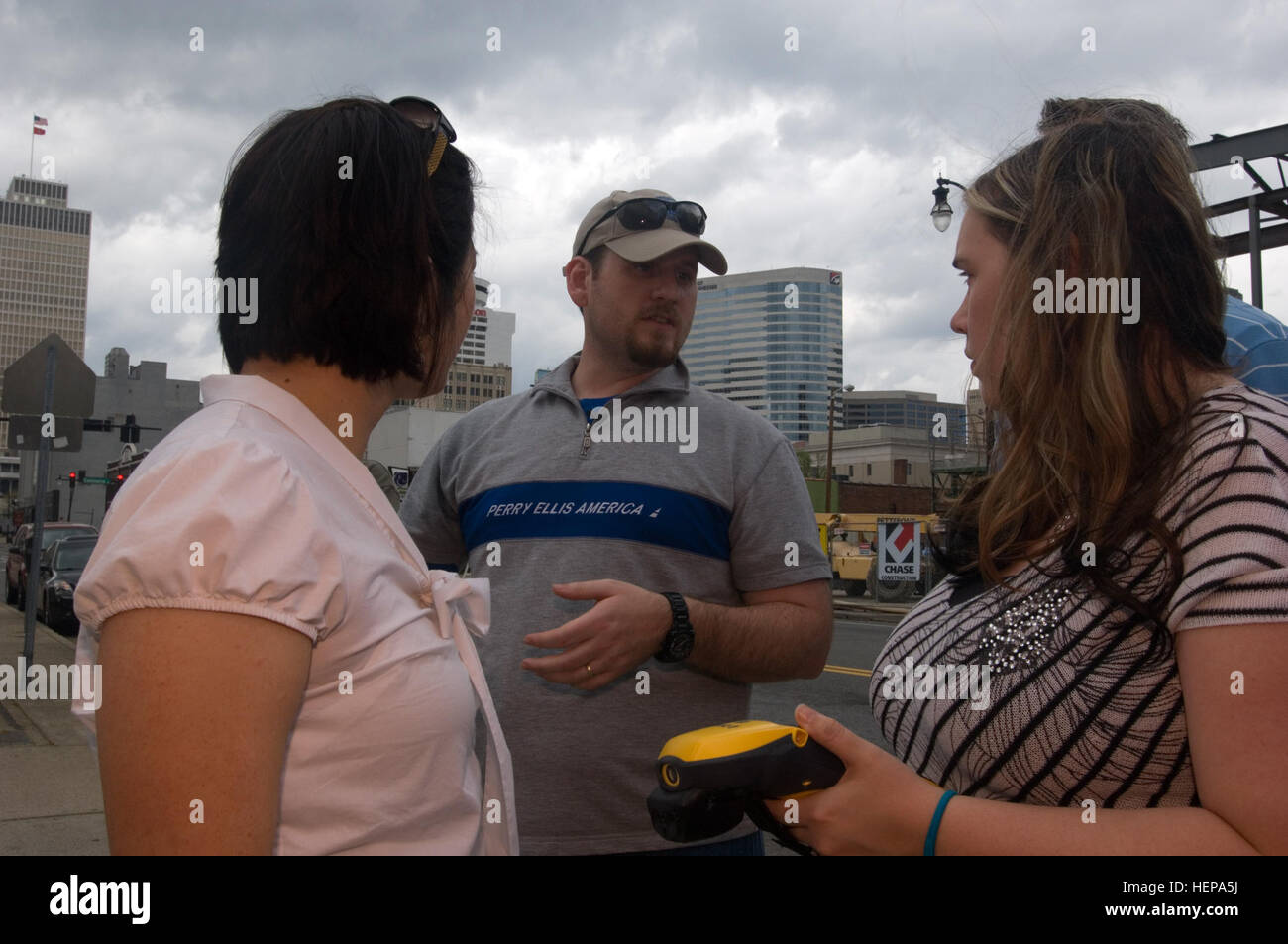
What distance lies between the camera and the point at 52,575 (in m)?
16.4

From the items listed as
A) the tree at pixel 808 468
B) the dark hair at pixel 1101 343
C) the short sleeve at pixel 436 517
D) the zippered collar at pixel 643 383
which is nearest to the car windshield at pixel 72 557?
the short sleeve at pixel 436 517

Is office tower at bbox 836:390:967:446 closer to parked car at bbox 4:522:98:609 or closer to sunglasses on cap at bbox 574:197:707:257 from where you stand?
parked car at bbox 4:522:98:609

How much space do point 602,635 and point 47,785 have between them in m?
5.70

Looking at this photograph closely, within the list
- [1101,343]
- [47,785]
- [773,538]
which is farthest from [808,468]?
[1101,343]

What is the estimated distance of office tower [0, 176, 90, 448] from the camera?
78.2m

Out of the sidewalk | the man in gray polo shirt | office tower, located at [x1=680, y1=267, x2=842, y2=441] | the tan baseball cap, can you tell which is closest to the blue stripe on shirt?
the man in gray polo shirt

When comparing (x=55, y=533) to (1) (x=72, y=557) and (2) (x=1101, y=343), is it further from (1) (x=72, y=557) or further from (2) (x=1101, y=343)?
(2) (x=1101, y=343)

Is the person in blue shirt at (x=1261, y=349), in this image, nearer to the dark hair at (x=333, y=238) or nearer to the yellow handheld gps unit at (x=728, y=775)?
the yellow handheld gps unit at (x=728, y=775)

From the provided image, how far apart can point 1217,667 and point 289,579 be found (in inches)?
44.2

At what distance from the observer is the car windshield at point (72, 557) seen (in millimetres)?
16781

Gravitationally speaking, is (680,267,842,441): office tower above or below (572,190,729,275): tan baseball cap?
A: above

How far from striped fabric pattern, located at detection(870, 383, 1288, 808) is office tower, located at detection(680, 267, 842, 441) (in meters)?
1.26

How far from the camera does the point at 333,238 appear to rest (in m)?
1.37
